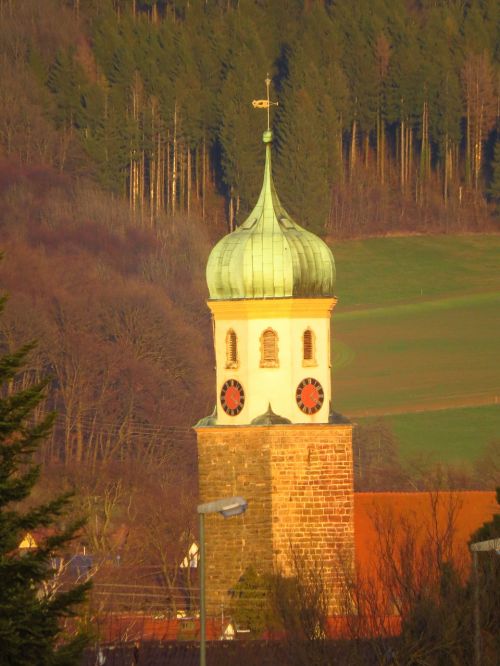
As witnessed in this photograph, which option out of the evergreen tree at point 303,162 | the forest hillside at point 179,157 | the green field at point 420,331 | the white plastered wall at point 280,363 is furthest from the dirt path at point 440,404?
the white plastered wall at point 280,363

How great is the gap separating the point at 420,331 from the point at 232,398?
186 ft

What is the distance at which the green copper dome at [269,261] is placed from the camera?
247ft

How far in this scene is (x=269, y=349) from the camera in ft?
245

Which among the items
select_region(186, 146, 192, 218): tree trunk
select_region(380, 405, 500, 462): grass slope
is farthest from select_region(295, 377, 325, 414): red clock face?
select_region(186, 146, 192, 218): tree trunk

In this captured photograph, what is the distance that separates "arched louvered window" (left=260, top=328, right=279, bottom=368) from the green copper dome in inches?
31.0

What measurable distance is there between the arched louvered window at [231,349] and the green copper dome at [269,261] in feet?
2.63

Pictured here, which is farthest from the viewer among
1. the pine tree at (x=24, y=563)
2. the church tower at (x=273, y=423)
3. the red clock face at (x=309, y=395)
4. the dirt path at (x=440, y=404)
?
the dirt path at (x=440, y=404)

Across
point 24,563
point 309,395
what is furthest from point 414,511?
point 24,563

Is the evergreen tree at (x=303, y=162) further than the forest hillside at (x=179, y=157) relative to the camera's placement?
Yes

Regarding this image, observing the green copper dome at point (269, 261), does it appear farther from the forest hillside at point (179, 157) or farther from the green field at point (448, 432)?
the forest hillside at point (179, 157)

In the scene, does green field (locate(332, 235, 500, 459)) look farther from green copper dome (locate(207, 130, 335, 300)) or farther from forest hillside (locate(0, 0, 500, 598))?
green copper dome (locate(207, 130, 335, 300))

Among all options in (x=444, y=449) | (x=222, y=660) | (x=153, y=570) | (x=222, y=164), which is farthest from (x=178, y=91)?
(x=222, y=660)

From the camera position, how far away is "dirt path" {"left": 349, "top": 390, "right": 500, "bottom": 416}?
117375mm

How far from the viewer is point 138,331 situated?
5325 inches
